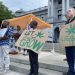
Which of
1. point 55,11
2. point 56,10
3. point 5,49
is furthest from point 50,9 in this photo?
point 5,49

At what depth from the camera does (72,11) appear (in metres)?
5.79

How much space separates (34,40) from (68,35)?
108 cm

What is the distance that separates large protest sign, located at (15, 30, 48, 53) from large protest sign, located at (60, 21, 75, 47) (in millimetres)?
599

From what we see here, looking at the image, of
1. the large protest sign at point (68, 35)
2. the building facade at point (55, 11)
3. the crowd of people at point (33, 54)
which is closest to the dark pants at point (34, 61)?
the crowd of people at point (33, 54)

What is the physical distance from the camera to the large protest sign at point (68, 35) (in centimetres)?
580

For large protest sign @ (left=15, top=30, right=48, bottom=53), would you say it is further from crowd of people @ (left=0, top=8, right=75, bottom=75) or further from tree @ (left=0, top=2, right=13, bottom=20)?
tree @ (left=0, top=2, right=13, bottom=20)

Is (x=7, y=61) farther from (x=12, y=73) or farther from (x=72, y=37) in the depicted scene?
(x=72, y=37)

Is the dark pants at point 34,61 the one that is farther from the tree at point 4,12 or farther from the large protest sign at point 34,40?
the tree at point 4,12

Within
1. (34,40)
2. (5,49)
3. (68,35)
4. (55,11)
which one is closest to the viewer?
(68,35)

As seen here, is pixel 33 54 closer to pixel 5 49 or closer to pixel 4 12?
pixel 5 49

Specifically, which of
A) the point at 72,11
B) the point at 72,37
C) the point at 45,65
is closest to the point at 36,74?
the point at 45,65

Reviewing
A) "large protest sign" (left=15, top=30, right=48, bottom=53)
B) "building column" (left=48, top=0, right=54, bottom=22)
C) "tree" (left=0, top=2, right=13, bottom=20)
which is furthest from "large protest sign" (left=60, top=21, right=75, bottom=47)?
"building column" (left=48, top=0, right=54, bottom=22)

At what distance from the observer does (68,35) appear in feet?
19.5

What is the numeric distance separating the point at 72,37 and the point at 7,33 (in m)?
2.11
